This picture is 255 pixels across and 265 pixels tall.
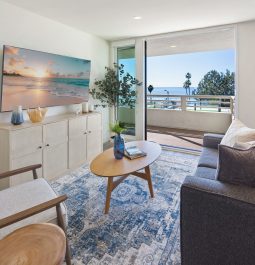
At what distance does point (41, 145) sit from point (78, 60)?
5.52 feet

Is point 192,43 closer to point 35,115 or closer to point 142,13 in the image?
point 142,13

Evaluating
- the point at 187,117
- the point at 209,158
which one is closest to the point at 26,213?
the point at 209,158

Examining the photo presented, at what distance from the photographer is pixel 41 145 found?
2803 millimetres

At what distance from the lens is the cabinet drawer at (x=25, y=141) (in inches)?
96.9

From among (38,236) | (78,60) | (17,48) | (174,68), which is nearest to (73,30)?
(78,60)

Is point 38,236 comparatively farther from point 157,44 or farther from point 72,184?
point 157,44

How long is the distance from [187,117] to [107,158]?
15.0 feet

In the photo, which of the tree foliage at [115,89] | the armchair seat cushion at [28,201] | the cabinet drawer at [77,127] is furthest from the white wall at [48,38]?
the armchair seat cushion at [28,201]

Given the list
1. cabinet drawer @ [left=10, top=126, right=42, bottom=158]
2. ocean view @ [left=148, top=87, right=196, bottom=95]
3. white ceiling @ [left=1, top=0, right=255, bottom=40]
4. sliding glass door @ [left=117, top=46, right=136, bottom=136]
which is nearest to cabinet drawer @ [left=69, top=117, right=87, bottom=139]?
cabinet drawer @ [left=10, top=126, right=42, bottom=158]

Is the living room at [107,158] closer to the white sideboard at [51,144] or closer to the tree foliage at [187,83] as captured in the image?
the white sideboard at [51,144]

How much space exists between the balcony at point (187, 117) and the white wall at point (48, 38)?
1.53m

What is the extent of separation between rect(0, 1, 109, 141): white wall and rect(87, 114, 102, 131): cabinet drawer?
0.48 m

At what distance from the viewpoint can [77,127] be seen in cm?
340

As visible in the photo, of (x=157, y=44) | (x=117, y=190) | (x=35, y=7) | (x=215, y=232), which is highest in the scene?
(x=157, y=44)
